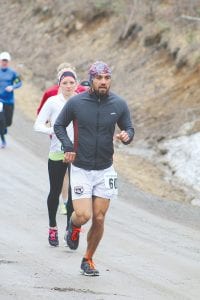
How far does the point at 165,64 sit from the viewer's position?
21062 millimetres

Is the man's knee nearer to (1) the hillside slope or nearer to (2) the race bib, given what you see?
(2) the race bib

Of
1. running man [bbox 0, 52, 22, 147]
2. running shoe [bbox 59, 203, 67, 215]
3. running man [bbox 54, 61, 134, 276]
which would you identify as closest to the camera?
running man [bbox 54, 61, 134, 276]

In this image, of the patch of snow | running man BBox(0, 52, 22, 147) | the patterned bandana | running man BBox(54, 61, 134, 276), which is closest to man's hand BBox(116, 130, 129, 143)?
running man BBox(54, 61, 134, 276)

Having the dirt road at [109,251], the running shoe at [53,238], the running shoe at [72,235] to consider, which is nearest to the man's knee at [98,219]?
the running shoe at [72,235]

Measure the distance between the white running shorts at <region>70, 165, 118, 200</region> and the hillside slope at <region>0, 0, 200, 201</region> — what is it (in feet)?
21.4

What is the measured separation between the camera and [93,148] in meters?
7.77

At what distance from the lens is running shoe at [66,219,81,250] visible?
8209 millimetres

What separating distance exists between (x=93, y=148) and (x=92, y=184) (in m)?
0.35

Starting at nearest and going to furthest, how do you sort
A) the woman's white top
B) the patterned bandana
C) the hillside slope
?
the patterned bandana, the woman's white top, the hillside slope

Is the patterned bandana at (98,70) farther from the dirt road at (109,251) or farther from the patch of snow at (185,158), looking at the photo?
the patch of snow at (185,158)

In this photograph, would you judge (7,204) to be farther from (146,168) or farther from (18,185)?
(146,168)

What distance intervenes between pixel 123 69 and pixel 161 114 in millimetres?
4236

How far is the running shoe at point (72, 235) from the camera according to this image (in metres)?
8.21

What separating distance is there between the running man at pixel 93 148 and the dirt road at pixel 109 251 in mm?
460
